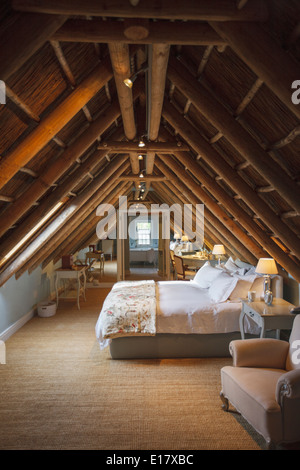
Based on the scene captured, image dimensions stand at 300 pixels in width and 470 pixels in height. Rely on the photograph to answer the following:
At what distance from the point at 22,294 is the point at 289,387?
434 centimetres

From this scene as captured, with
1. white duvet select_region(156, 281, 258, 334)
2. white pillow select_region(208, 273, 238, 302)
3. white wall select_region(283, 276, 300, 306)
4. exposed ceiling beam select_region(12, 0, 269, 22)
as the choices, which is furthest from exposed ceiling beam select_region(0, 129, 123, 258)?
white wall select_region(283, 276, 300, 306)

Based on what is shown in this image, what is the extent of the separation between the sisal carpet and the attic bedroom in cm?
2

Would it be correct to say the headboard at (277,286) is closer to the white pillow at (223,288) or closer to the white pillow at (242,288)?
the white pillow at (242,288)

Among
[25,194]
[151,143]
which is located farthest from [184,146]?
[25,194]

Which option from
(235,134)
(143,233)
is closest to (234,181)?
(235,134)

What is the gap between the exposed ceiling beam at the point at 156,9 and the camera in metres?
1.58

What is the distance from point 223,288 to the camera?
13.4 feet

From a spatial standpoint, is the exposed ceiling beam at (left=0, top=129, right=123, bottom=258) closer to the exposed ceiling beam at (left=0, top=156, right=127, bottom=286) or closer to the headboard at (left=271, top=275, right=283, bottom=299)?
the exposed ceiling beam at (left=0, top=156, right=127, bottom=286)

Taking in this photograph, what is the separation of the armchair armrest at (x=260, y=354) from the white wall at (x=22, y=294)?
3.32 meters

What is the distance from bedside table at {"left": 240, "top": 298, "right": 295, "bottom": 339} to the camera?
3.10m

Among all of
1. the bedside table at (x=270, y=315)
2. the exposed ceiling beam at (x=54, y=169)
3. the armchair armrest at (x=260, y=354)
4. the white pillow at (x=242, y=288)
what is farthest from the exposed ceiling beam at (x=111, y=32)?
the white pillow at (x=242, y=288)

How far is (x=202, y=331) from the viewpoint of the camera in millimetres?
3623

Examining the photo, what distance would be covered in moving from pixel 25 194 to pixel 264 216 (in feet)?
7.96

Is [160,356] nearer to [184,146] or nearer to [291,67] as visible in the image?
[184,146]
